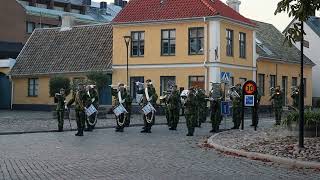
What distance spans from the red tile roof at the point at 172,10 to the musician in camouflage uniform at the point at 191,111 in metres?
16.4

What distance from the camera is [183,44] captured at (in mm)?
37219

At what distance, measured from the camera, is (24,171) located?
428 inches

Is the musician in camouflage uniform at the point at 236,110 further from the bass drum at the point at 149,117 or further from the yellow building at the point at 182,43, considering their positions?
the yellow building at the point at 182,43

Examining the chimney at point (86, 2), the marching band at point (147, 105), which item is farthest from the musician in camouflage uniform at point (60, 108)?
the chimney at point (86, 2)

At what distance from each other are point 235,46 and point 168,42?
15.3 feet

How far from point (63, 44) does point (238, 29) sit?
14243mm

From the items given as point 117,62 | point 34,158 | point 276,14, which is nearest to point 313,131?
point 276,14

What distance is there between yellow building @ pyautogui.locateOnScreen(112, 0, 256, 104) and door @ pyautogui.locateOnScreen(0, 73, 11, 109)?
11840 millimetres

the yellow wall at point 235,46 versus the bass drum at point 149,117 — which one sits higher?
the yellow wall at point 235,46

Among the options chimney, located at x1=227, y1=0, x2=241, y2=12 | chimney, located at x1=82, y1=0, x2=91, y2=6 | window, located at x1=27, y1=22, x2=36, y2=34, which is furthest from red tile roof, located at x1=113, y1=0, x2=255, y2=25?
chimney, located at x1=82, y1=0, x2=91, y2=6

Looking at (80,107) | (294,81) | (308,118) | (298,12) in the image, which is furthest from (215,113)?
(294,81)

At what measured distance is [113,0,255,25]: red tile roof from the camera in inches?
1446

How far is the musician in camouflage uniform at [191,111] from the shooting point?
19906 millimetres

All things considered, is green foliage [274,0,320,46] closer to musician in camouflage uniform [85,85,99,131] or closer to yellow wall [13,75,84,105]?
musician in camouflage uniform [85,85,99,131]
